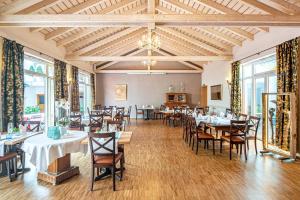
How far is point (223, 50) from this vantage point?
9.44 meters

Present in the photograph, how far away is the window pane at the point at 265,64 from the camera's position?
6601 millimetres

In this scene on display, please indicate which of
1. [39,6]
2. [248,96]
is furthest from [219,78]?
[39,6]

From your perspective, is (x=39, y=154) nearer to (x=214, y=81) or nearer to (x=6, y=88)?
(x=6, y=88)

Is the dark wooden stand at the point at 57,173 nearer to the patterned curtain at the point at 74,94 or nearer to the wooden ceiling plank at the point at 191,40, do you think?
the patterned curtain at the point at 74,94

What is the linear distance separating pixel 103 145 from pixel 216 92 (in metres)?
8.51

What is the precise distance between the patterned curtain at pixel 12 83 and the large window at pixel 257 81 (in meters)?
7.04

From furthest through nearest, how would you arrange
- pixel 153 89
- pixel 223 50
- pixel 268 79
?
1. pixel 153 89
2. pixel 223 50
3. pixel 268 79

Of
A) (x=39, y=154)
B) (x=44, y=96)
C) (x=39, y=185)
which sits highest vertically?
(x=44, y=96)

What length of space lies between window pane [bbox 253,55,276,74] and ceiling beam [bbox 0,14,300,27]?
6.95 ft

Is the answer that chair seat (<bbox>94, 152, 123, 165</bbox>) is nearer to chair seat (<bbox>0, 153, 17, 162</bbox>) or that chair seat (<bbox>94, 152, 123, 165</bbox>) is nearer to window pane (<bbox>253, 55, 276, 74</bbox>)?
chair seat (<bbox>0, 153, 17, 162</bbox>)

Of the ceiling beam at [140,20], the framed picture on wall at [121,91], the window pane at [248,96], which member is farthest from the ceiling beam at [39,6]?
the framed picture on wall at [121,91]

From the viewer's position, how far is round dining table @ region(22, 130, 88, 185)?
11.0 ft

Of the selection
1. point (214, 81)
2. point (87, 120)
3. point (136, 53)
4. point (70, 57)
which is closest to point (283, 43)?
point (214, 81)

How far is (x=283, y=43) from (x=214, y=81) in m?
5.71
